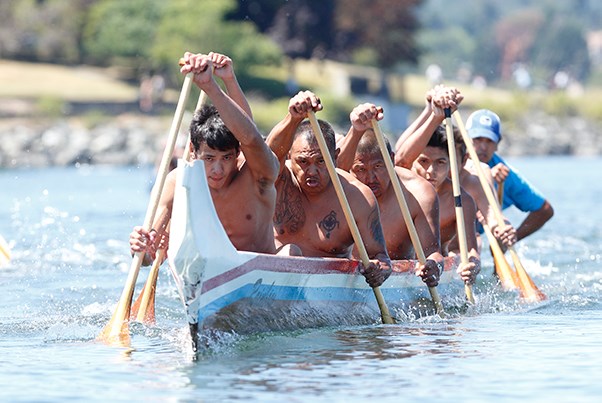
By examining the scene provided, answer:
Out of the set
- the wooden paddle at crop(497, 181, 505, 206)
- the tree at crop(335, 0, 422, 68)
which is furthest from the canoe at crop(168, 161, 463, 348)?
the tree at crop(335, 0, 422, 68)

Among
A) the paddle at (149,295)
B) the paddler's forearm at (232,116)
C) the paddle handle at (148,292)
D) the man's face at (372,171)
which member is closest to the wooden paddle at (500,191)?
the man's face at (372,171)

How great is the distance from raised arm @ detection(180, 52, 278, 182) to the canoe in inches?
25.8

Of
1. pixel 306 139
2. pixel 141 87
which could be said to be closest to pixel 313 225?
pixel 306 139

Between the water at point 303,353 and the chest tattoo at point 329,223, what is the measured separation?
27.5 inches

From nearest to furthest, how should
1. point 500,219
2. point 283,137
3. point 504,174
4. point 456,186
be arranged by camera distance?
point 283,137
point 456,186
point 500,219
point 504,174

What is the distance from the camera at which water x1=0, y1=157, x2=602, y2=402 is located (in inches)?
302

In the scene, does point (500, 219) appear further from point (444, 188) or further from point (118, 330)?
point (118, 330)

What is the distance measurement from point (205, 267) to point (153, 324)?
7.70 ft

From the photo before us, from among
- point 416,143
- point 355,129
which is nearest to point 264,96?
point 416,143

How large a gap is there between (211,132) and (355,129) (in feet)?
6.96

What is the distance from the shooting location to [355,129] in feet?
34.3

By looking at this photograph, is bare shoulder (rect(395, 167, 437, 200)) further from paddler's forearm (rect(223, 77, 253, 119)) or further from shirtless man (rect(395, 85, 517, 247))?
paddler's forearm (rect(223, 77, 253, 119))

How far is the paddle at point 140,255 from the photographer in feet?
29.1

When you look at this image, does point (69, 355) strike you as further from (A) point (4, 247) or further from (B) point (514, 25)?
(B) point (514, 25)
